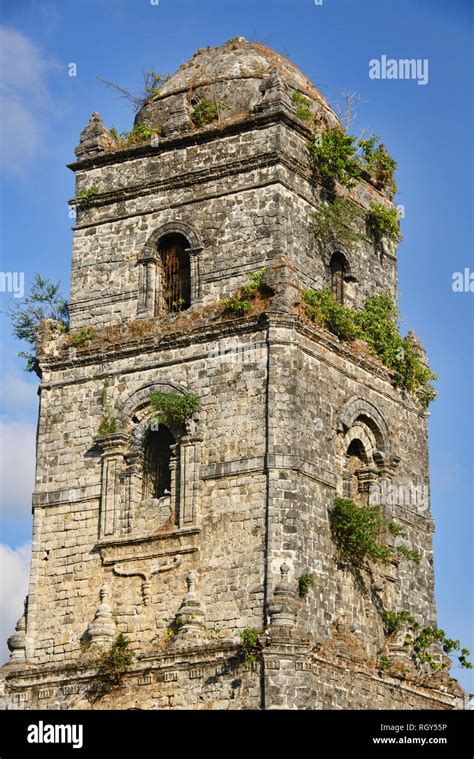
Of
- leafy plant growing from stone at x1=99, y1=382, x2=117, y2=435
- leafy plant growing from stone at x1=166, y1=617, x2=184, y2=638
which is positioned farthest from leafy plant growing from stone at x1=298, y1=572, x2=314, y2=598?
leafy plant growing from stone at x1=99, y1=382, x2=117, y2=435

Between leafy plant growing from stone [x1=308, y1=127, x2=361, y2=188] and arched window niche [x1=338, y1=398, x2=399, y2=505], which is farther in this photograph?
leafy plant growing from stone [x1=308, y1=127, x2=361, y2=188]

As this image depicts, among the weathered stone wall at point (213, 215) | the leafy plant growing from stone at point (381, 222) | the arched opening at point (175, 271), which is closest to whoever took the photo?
the weathered stone wall at point (213, 215)

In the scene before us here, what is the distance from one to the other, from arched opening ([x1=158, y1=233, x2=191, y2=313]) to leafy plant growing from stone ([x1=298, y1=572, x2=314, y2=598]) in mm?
5911

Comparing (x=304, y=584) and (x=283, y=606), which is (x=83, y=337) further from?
(x=283, y=606)

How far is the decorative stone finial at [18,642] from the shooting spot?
32.2m

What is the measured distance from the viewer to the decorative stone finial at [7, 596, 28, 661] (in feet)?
106

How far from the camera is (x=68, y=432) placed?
1318 inches

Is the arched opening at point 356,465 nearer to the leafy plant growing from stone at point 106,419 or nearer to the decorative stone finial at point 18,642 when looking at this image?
the leafy plant growing from stone at point 106,419

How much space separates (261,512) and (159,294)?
17.5ft

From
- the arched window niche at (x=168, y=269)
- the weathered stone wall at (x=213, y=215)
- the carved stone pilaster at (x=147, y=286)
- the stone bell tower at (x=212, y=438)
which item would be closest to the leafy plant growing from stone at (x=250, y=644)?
the stone bell tower at (x=212, y=438)

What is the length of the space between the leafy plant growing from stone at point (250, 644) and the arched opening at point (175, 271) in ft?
22.1

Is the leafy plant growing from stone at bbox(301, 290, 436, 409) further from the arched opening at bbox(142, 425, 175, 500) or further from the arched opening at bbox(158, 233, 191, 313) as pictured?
the arched opening at bbox(142, 425, 175, 500)
